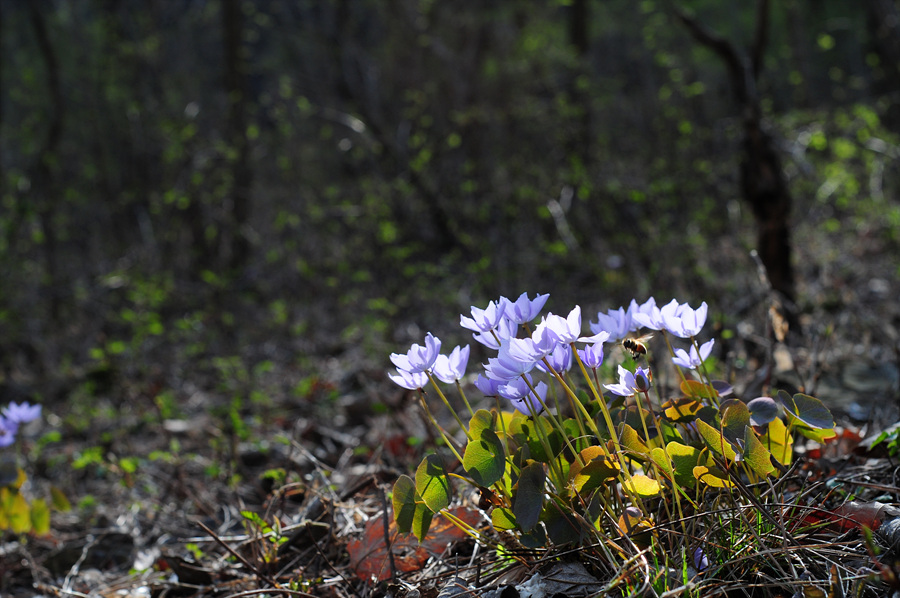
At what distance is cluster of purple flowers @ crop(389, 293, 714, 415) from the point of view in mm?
1195

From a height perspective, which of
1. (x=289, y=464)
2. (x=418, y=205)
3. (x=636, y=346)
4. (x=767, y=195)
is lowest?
(x=636, y=346)

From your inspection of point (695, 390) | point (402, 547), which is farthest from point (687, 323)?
point (402, 547)

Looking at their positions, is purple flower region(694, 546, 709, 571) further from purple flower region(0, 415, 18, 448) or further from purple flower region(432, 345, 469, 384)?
purple flower region(0, 415, 18, 448)

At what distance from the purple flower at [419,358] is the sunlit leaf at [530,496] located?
0.89 feet

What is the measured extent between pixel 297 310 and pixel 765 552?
6.51m

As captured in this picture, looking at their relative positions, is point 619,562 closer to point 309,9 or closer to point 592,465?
point 592,465

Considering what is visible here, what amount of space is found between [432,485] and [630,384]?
43cm

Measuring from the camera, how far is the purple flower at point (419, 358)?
1275 millimetres

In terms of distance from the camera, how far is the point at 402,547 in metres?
1.65

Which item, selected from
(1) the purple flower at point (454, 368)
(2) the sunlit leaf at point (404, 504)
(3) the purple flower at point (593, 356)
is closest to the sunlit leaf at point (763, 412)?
(3) the purple flower at point (593, 356)

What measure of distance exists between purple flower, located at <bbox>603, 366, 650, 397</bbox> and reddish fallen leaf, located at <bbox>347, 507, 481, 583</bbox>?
21.6 inches

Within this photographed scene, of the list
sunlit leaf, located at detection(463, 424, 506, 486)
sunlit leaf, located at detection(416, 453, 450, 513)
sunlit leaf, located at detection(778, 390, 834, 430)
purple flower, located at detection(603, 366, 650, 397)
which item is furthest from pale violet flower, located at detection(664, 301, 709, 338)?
sunlit leaf, located at detection(416, 453, 450, 513)

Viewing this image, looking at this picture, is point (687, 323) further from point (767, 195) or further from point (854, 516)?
point (767, 195)

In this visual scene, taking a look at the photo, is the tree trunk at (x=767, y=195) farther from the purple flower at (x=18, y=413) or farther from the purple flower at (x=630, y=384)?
the purple flower at (x=18, y=413)
